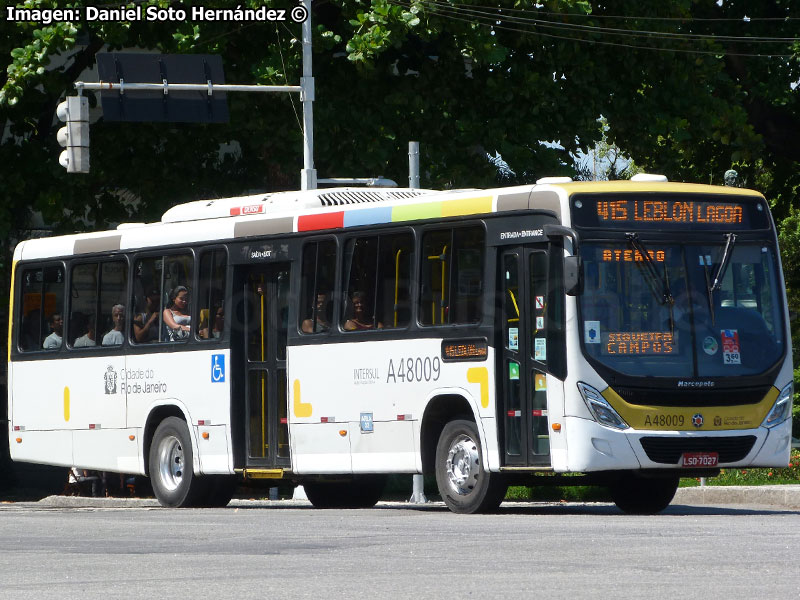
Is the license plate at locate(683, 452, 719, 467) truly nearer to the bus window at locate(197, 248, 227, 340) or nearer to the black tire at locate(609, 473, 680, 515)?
the black tire at locate(609, 473, 680, 515)

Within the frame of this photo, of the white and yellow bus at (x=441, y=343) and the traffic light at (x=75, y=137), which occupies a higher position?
the traffic light at (x=75, y=137)

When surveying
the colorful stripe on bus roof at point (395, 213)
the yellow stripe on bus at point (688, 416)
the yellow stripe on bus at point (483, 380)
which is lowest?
the yellow stripe on bus at point (688, 416)

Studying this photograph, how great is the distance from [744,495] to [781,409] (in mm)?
4340

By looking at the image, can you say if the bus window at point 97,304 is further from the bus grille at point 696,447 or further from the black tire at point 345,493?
the bus grille at point 696,447

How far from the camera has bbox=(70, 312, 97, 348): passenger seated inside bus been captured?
21.9 m

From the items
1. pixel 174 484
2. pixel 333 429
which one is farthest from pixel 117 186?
pixel 333 429

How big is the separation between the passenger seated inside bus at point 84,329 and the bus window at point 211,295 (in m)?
1.94

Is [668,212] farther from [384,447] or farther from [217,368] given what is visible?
[217,368]

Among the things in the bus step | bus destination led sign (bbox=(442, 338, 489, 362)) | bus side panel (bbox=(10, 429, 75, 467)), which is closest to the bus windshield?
bus destination led sign (bbox=(442, 338, 489, 362))

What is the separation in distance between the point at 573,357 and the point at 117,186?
14539 mm

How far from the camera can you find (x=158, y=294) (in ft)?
69.0

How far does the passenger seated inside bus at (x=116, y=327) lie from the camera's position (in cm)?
2147

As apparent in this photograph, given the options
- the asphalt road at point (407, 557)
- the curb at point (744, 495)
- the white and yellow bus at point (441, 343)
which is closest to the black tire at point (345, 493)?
the white and yellow bus at point (441, 343)

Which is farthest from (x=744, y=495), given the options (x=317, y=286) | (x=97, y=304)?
(x=97, y=304)
